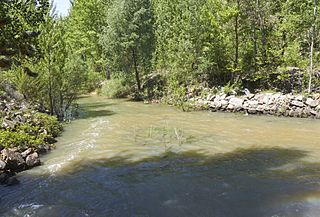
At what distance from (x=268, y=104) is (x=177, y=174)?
12.6 metres

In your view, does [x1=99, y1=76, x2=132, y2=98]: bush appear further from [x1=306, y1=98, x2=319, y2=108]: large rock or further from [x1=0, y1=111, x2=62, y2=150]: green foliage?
[x1=306, y1=98, x2=319, y2=108]: large rock

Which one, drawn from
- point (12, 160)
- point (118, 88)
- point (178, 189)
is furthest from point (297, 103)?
point (118, 88)

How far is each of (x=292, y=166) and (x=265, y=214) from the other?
377 centimetres

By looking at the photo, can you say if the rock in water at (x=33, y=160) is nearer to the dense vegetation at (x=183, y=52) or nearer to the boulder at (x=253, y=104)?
the dense vegetation at (x=183, y=52)

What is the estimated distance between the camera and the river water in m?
7.77

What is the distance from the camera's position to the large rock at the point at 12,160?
10304mm

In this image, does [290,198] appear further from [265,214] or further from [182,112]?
[182,112]

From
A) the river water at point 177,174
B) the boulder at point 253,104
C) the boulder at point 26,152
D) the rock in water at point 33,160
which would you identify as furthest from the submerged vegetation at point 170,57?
the boulder at point 253,104

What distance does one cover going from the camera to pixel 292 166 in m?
10.5

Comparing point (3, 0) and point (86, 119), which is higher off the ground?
point (3, 0)

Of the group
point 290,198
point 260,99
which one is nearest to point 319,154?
point 290,198

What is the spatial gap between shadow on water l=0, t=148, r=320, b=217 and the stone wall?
832 cm

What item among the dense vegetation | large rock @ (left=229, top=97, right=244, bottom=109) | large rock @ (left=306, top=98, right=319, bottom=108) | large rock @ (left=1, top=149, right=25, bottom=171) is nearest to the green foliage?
large rock @ (left=1, top=149, right=25, bottom=171)

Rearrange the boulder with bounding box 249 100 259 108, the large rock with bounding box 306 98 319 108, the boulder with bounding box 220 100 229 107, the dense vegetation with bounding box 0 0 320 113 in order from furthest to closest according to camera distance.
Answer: the boulder with bounding box 220 100 229 107
the boulder with bounding box 249 100 259 108
the dense vegetation with bounding box 0 0 320 113
the large rock with bounding box 306 98 319 108
